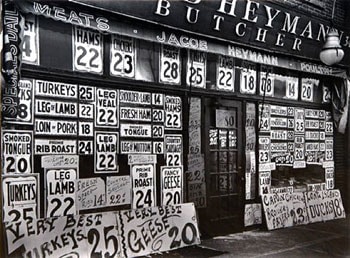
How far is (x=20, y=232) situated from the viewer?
5.32m

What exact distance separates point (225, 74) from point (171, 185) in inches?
88.5

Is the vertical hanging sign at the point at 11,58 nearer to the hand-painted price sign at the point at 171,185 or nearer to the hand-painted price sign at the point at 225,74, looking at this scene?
the hand-painted price sign at the point at 171,185

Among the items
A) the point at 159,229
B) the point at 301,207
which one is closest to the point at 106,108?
the point at 159,229

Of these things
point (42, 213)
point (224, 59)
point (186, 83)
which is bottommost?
point (42, 213)

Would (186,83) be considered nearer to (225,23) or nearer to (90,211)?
(225,23)

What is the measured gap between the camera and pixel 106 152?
21.1 ft

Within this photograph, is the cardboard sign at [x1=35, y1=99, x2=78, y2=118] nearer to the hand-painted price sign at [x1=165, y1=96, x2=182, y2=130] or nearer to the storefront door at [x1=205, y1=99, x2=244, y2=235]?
the hand-painted price sign at [x1=165, y1=96, x2=182, y2=130]

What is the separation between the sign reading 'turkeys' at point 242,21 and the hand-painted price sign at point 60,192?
86.2 inches

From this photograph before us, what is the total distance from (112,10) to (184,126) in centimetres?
229

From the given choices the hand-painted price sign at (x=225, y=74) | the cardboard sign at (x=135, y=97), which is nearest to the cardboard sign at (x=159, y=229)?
the cardboard sign at (x=135, y=97)

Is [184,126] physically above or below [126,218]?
above

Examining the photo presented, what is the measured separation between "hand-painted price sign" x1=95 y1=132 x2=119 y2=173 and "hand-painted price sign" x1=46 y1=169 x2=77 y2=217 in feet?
1.39

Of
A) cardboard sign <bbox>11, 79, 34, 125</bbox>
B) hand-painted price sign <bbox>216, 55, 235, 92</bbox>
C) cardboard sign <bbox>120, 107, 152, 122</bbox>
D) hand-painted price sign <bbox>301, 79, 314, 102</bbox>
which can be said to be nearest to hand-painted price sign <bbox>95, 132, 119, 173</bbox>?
cardboard sign <bbox>120, 107, 152, 122</bbox>

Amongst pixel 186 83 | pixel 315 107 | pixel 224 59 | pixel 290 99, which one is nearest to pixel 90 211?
pixel 186 83
